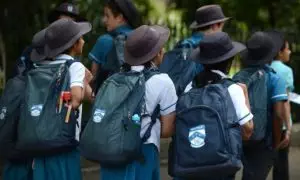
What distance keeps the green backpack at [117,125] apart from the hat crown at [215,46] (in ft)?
1.59

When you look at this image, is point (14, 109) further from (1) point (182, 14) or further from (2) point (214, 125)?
(1) point (182, 14)

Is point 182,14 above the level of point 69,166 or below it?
below

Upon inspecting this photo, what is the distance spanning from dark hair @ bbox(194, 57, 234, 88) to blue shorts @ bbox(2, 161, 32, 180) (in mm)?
1449

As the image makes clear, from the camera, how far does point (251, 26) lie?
1202cm

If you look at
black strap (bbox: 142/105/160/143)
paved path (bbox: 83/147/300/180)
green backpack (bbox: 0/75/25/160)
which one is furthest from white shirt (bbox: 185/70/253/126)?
paved path (bbox: 83/147/300/180)

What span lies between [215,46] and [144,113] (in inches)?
26.6

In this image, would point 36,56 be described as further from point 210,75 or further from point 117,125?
point 210,75

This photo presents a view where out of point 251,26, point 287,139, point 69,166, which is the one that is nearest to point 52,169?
point 69,166

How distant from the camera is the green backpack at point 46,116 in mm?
5008

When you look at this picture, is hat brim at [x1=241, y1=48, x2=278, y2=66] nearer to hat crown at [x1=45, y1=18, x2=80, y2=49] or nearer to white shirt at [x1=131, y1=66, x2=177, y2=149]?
white shirt at [x1=131, y1=66, x2=177, y2=149]

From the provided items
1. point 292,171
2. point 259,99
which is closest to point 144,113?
point 259,99

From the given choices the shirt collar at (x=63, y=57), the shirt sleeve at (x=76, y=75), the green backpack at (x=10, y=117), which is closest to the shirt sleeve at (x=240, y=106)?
the shirt sleeve at (x=76, y=75)

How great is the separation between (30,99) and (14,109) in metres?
0.33

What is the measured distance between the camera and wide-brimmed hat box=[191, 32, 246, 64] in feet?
16.2
